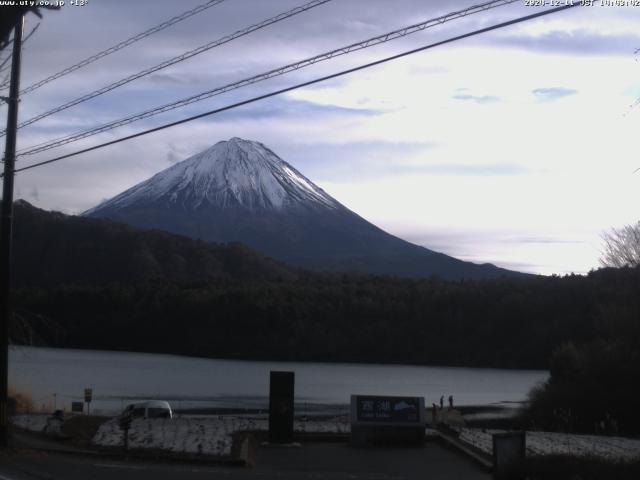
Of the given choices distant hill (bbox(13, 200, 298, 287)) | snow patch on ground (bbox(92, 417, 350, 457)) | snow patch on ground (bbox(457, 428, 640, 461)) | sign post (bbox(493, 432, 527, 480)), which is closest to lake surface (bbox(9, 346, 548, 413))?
snow patch on ground (bbox(92, 417, 350, 457))

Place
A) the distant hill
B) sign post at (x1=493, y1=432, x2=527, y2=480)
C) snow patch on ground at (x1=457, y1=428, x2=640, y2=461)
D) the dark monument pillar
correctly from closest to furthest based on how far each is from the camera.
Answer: sign post at (x1=493, y1=432, x2=527, y2=480) → snow patch on ground at (x1=457, y1=428, x2=640, y2=461) → the dark monument pillar → the distant hill

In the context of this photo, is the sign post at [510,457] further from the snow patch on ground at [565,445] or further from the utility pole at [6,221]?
the utility pole at [6,221]

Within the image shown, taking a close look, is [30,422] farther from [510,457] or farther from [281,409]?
[510,457]

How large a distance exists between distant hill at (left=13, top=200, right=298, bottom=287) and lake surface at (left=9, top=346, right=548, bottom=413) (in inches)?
1536

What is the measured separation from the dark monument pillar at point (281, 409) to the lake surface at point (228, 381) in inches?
1044

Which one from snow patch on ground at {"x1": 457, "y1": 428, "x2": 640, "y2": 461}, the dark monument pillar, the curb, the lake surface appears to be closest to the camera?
the curb

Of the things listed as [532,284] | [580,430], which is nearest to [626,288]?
[580,430]

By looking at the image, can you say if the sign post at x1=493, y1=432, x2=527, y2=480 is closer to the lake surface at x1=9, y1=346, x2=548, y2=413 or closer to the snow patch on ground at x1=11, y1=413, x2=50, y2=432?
the snow patch on ground at x1=11, y1=413, x2=50, y2=432

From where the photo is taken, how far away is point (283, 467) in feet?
59.7

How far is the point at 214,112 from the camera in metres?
16.5

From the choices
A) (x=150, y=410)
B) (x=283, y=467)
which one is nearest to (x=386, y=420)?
(x=283, y=467)

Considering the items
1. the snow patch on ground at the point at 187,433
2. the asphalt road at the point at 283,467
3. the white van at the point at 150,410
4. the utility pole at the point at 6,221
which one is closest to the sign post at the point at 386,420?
the asphalt road at the point at 283,467

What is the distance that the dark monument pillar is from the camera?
20.9m

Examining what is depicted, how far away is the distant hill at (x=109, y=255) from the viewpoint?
140750mm
